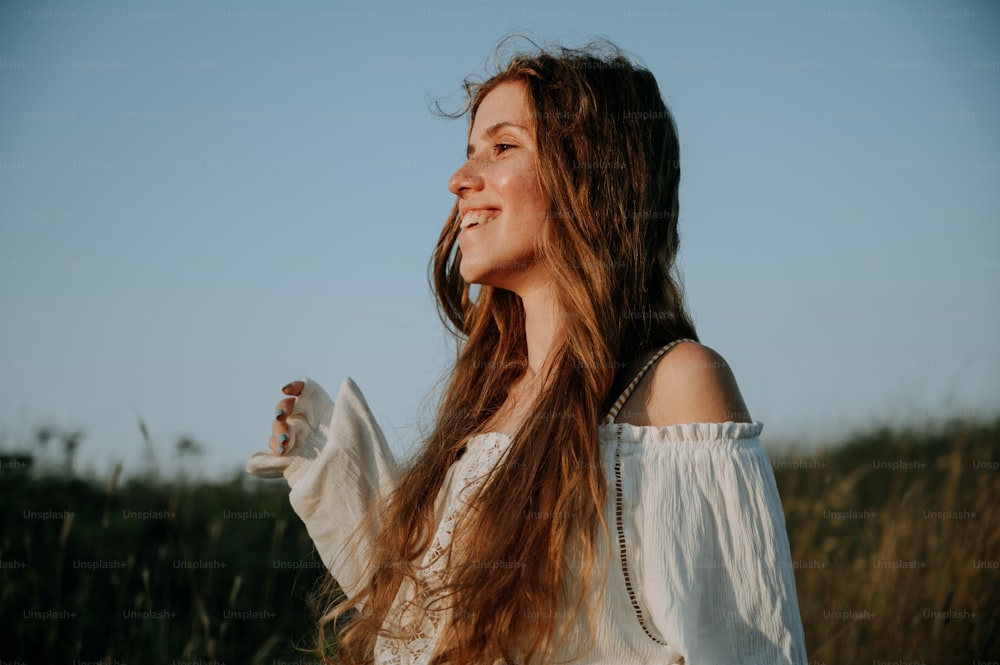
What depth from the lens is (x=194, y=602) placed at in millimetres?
3199

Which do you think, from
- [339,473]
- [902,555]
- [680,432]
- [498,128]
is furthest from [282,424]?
[902,555]

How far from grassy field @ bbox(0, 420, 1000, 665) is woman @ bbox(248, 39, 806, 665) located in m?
0.82

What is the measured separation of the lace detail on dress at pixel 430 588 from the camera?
1.96 meters

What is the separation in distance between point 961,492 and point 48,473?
4034 mm

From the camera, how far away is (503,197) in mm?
2188

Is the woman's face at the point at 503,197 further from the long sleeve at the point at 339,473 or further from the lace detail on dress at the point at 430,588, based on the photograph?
the long sleeve at the point at 339,473

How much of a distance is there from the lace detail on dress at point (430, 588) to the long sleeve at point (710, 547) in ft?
1.49

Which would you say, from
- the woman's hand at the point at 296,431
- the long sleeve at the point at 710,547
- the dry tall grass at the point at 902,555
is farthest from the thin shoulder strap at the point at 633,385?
the dry tall grass at the point at 902,555

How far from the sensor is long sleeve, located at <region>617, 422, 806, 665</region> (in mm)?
1654

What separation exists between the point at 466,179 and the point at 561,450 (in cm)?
81

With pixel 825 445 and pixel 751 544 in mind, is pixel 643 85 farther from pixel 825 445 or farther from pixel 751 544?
pixel 825 445

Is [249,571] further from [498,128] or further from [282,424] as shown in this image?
[498,128]

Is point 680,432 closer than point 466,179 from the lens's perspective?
Yes

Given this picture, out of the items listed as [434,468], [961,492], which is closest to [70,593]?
[434,468]
